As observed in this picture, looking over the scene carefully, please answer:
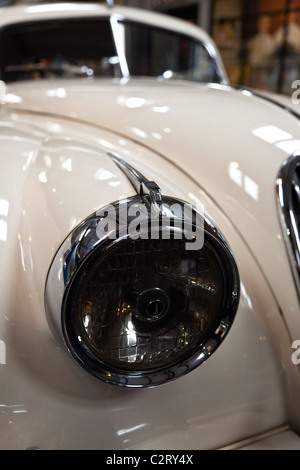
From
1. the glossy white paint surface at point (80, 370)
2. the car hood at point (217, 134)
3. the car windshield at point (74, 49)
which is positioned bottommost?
the glossy white paint surface at point (80, 370)

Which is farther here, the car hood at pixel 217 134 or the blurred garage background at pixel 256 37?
the blurred garage background at pixel 256 37

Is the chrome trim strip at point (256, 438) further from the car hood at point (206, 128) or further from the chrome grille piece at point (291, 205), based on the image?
the car hood at point (206, 128)

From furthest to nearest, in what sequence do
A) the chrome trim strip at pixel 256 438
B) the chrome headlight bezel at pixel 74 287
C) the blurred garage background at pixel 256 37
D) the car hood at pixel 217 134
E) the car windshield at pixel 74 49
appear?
1. the blurred garage background at pixel 256 37
2. the car windshield at pixel 74 49
3. the car hood at pixel 217 134
4. the chrome trim strip at pixel 256 438
5. the chrome headlight bezel at pixel 74 287

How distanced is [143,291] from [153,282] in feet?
0.07

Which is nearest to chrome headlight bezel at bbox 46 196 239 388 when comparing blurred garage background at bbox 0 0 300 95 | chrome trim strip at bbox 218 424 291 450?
chrome trim strip at bbox 218 424 291 450

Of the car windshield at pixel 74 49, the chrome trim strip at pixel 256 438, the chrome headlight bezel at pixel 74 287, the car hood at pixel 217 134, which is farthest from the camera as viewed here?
the car windshield at pixel 74 49

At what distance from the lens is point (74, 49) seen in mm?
1854

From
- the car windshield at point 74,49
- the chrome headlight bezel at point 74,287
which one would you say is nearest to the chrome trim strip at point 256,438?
the chrome headlight bezel at point 74,287

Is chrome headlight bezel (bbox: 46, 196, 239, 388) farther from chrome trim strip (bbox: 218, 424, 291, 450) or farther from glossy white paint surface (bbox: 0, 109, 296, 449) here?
chrome trim strip (bbox: 218, 424, 291, 450)

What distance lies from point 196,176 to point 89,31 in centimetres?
119

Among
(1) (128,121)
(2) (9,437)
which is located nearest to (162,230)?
(2) (9,437)

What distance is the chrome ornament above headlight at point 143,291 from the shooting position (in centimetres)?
64

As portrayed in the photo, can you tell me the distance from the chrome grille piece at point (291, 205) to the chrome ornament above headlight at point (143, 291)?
230mm

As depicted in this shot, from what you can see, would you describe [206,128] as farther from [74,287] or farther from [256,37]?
[256,37]
